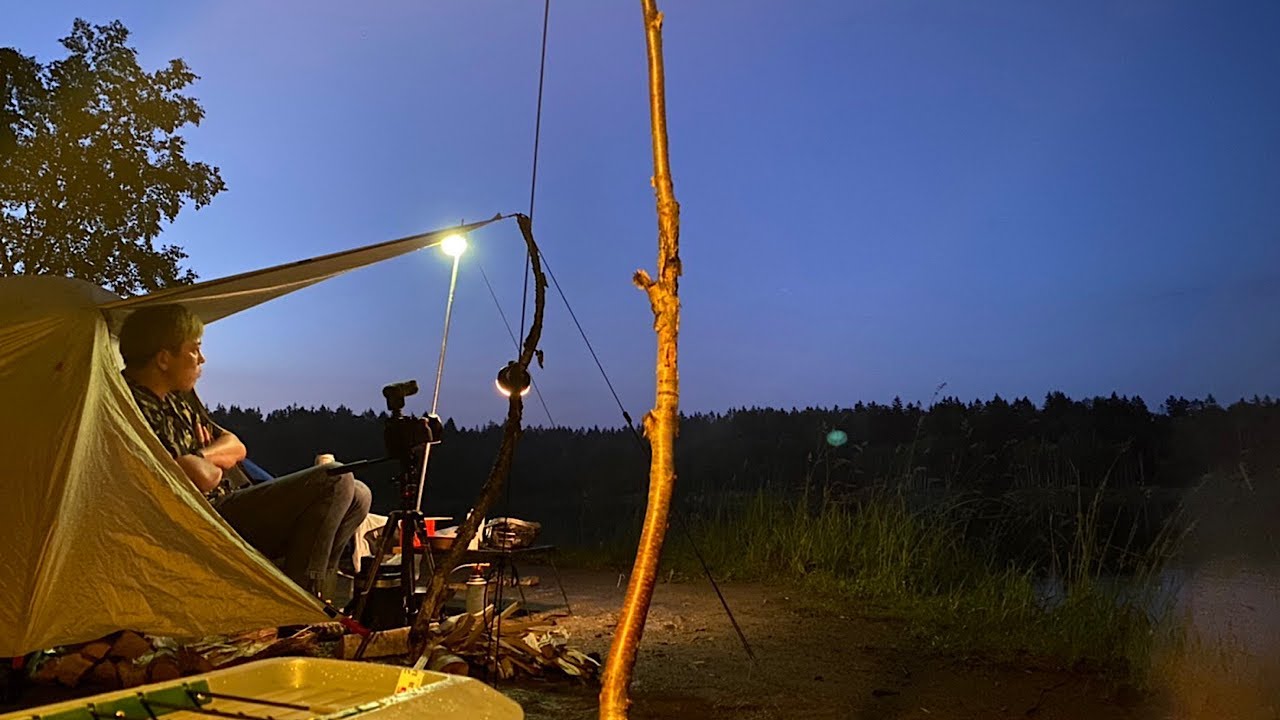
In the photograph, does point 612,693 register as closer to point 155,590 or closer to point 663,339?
point 663,339

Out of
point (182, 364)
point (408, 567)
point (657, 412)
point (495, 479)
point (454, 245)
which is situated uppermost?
point (454, 245)

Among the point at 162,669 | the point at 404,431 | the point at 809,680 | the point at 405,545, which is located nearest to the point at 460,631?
the point at 405,545

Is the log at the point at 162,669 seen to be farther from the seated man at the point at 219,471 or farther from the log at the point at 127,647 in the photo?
the seated man at the point at 219,471

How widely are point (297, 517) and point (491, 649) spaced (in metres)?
0.82

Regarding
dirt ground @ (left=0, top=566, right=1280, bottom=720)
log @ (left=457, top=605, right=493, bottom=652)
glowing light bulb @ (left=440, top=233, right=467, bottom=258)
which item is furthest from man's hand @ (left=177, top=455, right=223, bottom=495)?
glowing light bulb @ (left=440, top=233, right=467, bottom=258)

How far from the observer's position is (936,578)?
5496mm

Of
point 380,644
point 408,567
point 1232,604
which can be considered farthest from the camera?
point 1232,604

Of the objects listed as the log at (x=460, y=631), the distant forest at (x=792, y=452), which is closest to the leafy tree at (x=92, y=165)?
the distant forest at (x=792, y=452)

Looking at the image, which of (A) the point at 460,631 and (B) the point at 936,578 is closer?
(A) the point at 460,631

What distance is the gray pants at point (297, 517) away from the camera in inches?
121

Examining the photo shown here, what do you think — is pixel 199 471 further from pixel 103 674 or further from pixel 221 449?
pixel 103 674

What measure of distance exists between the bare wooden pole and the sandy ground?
1.53 meters

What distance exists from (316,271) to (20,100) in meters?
6.85

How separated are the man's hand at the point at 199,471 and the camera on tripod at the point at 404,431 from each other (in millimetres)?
538
